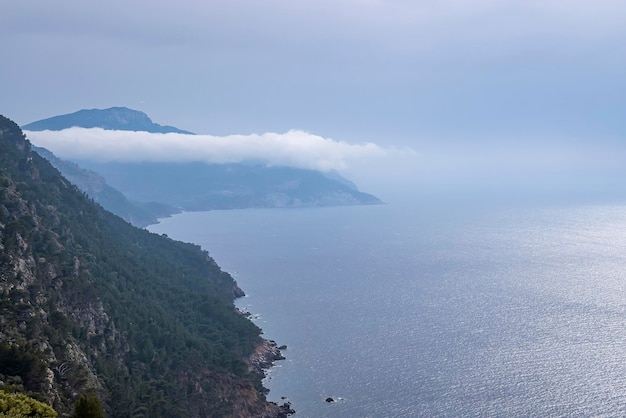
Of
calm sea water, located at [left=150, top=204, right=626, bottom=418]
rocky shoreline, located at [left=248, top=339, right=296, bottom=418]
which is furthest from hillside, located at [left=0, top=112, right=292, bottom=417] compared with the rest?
calm sea water, located at [left=150, top=204, right=626, bottom=418]

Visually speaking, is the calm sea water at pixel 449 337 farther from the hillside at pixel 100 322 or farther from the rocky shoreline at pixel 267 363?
the hillside at pixel 100 322

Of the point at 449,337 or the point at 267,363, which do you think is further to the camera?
the point at 449,337

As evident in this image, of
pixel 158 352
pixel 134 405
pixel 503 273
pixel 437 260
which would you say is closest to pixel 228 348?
pixel 158 352

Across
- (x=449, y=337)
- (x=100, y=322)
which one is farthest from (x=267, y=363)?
(x=449, y=337)

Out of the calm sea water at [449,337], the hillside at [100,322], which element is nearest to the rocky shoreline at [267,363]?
the hillside at [100,322]

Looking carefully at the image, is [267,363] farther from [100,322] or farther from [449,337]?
[449,337]

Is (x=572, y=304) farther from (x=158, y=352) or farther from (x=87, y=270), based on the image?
(x=87, y=270)
